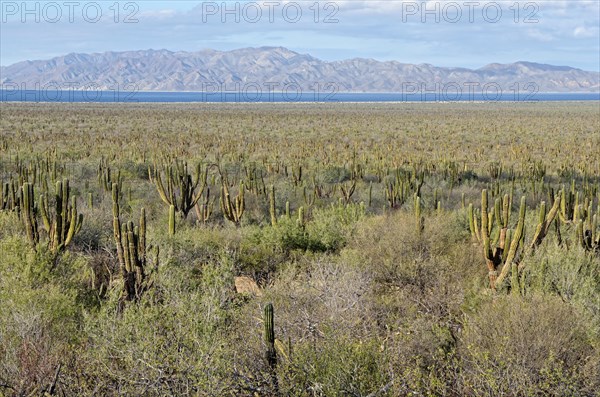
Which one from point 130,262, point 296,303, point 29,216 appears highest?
point 29,216

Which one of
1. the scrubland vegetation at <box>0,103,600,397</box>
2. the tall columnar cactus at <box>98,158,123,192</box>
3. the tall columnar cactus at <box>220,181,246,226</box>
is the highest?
the tall columnar cactus at <box>98,158,123,192</box>

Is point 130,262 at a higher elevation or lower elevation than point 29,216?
lower

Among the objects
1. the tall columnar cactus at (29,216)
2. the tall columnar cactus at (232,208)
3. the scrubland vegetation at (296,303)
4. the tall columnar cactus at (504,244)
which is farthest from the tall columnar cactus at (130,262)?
the tall columnar cactus at (232,208)

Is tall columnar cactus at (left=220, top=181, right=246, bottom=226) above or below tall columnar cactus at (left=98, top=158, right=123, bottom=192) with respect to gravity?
below

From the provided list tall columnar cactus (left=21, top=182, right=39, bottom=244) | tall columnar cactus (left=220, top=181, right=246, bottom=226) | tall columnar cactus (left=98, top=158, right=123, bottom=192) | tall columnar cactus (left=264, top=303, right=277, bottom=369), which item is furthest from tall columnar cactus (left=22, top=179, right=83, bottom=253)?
tall columnar cactus (left=98, top=158, right=123, bottom=192)

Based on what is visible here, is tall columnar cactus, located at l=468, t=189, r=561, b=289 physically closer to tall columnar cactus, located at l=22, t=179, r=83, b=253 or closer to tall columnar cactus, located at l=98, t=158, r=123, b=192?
→ tall columnar cactus, located at l=22, t=179, r=83, b=253

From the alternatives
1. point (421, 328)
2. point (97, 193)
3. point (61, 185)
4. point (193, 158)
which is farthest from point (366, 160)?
point (421, 328)

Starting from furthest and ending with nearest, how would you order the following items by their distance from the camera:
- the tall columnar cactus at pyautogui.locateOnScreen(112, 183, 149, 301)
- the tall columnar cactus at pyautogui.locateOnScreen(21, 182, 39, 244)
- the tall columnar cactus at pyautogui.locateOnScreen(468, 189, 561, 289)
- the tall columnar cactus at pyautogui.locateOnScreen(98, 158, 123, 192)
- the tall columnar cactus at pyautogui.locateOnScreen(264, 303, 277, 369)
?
the tall columnar cactus at pyautogui.locateOnScreen(98, 158, 123, 192) → the tall columnar cactus at pyautogui.locateOnScreen(21, 182, 39, 244) → the tall columnar cactus at pyautogui.locateOnScreen(468, 189, 561, 289) → the tall columnar cactus at pyautogui.locateOnScreen(112, 183, 149, 301) → the tall columnar cactus at pyautogui.locateOnScreen(264, 303, 277, 369)

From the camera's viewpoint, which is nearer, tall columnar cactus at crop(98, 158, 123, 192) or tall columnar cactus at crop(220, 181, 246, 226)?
tall columnar cactus at crop(220, 181, 246, 226)

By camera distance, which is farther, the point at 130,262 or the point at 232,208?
the point at 232,208

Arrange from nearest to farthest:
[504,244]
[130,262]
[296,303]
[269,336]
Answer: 1. [269,336]
2. [296,303]
3. [130,262]
4. [504,244]

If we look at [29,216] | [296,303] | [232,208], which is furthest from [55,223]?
[232,208]

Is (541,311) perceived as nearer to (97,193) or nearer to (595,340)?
(595,340)

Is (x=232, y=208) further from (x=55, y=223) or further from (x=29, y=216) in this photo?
(x=29, y=216)
